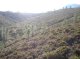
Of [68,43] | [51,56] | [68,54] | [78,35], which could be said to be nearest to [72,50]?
[68,54]

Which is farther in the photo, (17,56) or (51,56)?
(17,56)

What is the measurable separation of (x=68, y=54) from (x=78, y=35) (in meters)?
14.6

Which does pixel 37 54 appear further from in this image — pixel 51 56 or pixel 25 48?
pixel 25 48

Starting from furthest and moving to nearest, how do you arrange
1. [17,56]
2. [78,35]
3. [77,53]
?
[78,35] → [17,56] → [77,53]

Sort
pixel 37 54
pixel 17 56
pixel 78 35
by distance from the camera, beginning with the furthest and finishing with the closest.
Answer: pixel 78 35 < pixel 17 56 < pixel 37 54

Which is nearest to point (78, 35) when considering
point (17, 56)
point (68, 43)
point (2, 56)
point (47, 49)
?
point (68, 43)

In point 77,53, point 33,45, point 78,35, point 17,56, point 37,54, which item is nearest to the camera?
point 77,53

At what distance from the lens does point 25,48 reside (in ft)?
183

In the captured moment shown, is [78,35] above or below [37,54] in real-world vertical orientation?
above

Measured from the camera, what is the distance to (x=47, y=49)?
156ft

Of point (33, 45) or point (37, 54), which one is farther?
point (33, 45)

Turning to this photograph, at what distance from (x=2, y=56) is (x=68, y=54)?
23.6 m

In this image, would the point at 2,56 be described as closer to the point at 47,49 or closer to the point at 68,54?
the point at 47,49

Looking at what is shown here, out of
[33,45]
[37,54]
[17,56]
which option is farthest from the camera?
[33,45]
